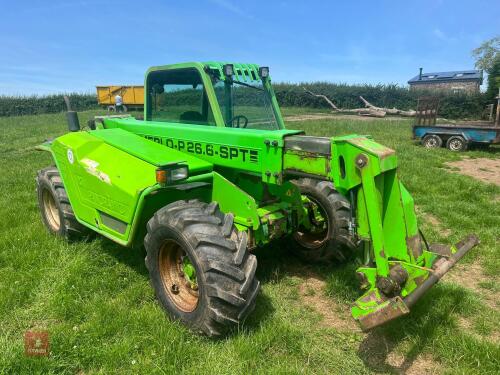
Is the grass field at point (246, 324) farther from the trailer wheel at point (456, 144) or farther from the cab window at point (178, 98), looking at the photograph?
the trailer wheel at point (456, 144)

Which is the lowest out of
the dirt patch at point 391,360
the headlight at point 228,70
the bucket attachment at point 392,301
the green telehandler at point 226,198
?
the dirt patch at point 391,360

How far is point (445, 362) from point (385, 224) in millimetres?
1129

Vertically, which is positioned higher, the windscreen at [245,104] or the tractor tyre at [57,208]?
the windscreen at [245,104]

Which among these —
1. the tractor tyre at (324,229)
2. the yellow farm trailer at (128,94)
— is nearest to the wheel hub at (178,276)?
the tractor tyre at (324,229)

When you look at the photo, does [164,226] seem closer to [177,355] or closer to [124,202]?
[124,202]

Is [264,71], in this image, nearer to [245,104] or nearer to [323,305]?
[245,104]

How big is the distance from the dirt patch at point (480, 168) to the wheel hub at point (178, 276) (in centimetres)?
789

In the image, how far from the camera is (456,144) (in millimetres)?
13391

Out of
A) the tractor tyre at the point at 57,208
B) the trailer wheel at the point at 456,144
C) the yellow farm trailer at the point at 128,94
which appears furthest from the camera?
the yellow farm trailer at the point at 128,94

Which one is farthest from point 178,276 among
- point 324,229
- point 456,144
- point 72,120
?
point 456,144

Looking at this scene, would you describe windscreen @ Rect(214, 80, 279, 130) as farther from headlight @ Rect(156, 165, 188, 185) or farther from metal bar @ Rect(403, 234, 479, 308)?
metal bar @ Rect(403, 234, 479, 308)

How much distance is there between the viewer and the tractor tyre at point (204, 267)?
9.94 feet

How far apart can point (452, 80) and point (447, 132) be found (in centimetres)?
4095

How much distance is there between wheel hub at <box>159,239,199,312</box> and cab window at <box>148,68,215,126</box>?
1.37 m
